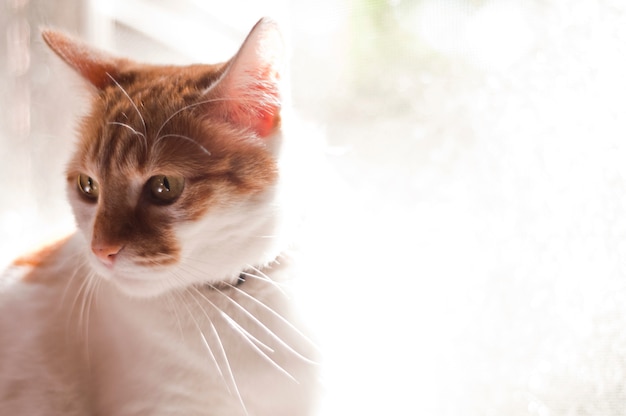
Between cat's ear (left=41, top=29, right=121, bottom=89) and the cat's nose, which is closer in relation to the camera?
the cat's nose

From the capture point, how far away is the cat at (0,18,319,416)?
2.88 feet

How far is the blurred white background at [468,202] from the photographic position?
938 mm

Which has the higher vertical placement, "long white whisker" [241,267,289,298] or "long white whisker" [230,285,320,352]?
"long white whisker" [241,267,289,298]

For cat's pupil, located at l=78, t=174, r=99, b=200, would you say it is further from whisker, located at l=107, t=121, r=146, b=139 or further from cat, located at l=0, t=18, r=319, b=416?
whisker, located at l=107, t=121, r=146, b=139

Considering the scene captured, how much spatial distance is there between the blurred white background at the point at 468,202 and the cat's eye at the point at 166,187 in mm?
260

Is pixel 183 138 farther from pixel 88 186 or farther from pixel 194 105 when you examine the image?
pixel 88 186

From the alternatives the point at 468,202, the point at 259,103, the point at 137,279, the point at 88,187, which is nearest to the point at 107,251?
the point at 137,279

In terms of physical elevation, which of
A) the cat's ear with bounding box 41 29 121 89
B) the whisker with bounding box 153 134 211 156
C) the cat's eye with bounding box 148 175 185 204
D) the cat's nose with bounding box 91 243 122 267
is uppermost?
the cat's ear with bounding box 41 29 121 89

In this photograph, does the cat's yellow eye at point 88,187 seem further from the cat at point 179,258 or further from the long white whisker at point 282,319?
the long white whisker at point 282,319

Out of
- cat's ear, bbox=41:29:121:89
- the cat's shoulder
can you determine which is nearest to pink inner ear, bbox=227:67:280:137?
cat's ear, bbox=41:29:121:89

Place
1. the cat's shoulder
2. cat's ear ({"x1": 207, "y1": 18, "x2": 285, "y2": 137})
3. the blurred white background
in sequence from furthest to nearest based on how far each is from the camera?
the cat's shoulder, the blurred white background, cat's ear ({"x1": 207, "y1": 18, "x2": 285, "y2": 137})

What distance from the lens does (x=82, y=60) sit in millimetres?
1037

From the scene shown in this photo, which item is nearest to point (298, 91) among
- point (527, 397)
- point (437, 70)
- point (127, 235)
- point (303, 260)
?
point (437, 70)

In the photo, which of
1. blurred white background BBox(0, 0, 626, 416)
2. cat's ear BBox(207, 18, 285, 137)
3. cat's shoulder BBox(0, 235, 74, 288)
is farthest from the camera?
cat's shoulder BBox(0, 235, 74, 288)
